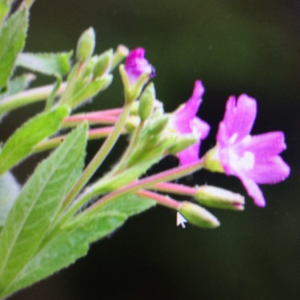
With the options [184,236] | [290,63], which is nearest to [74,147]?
[184,236]

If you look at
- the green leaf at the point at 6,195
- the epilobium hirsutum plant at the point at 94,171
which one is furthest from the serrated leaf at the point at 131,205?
the green leaf at the point at 6,195

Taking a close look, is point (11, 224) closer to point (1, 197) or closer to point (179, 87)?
point (1, 197)

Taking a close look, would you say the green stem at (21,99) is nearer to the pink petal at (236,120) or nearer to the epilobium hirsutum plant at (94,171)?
the epilobium hirsutum plant at (94,171)

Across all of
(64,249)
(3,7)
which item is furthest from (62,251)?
(3,7)

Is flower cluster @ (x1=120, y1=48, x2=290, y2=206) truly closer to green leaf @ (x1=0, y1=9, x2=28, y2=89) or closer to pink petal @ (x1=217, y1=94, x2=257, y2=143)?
pink petal @ (x1=217, y1=94, x2=257, y2=143)

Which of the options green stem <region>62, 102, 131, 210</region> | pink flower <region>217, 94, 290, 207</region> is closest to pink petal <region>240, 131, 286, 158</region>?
pink flower <region>217, 94, 290, 207</region>
